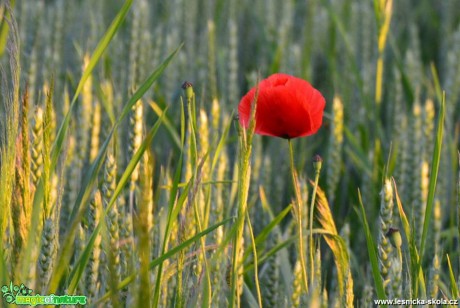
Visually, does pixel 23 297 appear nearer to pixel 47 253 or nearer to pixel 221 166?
pixel 47 253

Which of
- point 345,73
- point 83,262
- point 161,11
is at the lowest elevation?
point 83,262

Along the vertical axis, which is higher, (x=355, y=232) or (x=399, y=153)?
(x=399, y=153)

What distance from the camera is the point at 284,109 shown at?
0.91 m

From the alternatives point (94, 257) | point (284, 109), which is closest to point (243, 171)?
point (284, 109)

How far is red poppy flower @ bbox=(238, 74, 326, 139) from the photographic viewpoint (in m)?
0.91

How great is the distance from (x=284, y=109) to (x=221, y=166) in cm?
30

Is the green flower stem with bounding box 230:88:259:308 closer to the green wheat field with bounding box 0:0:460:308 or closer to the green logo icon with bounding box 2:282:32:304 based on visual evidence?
the green wheat field with bounding box 0:0:460:308

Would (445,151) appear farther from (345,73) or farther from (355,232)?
(345,73)

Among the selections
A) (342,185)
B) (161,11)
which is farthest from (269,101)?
(161,11)

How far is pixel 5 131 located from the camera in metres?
0.85

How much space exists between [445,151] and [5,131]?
0.84m

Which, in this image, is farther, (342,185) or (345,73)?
(345,73)

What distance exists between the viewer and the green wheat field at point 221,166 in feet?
2.75

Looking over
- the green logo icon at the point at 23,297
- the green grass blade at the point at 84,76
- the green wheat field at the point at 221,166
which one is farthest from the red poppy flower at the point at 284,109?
the green logo icon at the point at 23,297
